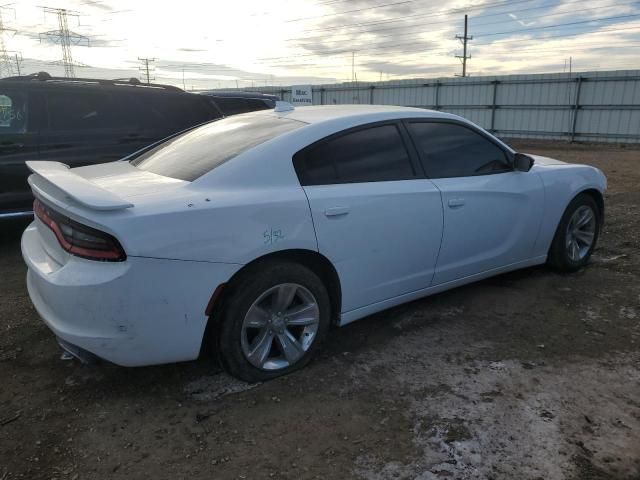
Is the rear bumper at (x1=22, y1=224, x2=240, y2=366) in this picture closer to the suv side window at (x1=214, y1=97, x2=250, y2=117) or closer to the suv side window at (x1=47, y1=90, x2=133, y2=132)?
the suv side window at (x1=47, y1=90, x2=133, y2=132)

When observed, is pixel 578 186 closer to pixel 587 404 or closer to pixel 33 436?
pixel 587 404

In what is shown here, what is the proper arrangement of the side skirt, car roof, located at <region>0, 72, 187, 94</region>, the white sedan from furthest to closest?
car roof, located at <region>0, 72, 187, 94</region>, the side skirt, the white sedan

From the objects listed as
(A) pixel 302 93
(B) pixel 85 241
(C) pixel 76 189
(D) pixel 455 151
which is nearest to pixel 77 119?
(C) pixel 76 189

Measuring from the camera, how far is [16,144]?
5270 mm

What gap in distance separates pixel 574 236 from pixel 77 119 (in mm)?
5326

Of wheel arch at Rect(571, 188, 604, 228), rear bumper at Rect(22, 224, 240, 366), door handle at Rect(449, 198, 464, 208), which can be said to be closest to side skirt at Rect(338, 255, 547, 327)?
door handle at Rect(449, 198, 464, 208)

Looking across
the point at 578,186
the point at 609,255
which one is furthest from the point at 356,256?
the point at 609,255

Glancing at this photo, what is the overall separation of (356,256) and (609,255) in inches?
143

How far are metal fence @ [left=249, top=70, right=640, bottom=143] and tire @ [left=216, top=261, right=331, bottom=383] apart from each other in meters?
21.2

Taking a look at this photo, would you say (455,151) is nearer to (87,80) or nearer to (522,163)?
(522,163)

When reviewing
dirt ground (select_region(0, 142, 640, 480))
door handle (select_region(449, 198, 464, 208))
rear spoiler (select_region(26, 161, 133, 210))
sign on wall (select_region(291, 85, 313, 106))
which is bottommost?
dirt ground (select_region(0, 142, 640, 480))

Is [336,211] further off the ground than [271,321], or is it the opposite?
[336,211]

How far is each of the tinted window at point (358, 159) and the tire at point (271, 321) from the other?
1.95ft

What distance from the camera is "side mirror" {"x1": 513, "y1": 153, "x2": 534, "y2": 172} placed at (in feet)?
13.6
